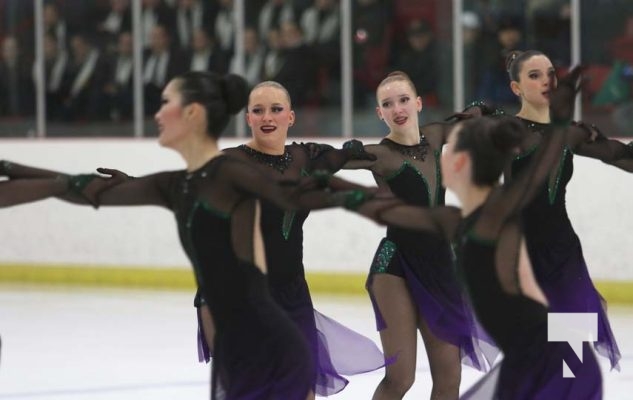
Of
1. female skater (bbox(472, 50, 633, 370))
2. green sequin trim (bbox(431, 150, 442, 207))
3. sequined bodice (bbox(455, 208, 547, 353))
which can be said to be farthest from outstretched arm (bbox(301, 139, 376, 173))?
sequined bodice (bbox(455, 208, 547, 353))

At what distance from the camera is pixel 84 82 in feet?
44.1

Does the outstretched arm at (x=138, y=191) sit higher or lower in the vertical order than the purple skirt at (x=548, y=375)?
higher

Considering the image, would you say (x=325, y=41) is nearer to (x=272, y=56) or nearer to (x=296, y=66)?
(x=296, y=66)

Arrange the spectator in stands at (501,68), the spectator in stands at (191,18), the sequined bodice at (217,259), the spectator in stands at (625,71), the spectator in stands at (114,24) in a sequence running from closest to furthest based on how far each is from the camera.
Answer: the sequined bodice at (217,259) < the spectator in stands at (625,71) < the spectator in stands at (501,68) < the spectator in stands at (191,18) < the spectator in stands at (114,24)

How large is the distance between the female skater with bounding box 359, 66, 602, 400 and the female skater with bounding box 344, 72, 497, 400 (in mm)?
1695

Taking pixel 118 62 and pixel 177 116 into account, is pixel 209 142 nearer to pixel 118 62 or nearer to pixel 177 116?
pixel 177 116

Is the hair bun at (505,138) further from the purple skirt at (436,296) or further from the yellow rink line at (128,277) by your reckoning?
the yellow rink line at (128,277)

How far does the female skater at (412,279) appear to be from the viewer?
20.0 ft

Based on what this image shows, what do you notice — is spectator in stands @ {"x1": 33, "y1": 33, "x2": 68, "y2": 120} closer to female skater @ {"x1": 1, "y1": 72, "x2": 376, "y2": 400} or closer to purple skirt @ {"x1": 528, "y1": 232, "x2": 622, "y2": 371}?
purple skirt @ {"x1": 528, "y1": 232, "x2": 622, "y2": 371}

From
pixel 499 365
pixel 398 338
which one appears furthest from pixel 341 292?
pixel 499 365

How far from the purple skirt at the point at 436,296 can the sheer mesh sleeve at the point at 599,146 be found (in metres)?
0.74

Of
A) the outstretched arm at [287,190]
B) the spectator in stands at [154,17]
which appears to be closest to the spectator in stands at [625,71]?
the spectator in stands at [154,17]

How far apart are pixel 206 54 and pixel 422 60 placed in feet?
6.34

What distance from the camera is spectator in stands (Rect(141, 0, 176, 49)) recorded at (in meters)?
12.9
